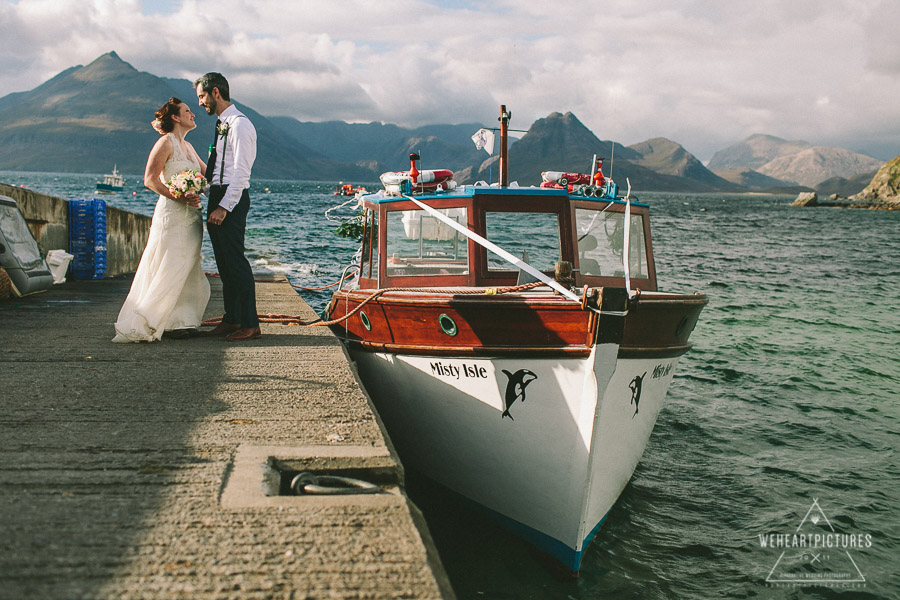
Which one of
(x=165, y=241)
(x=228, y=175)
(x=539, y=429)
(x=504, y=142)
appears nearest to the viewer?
(x=539, y=429)

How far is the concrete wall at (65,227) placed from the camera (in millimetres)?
10281

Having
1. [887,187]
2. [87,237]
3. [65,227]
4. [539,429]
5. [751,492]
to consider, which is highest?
[887,187]

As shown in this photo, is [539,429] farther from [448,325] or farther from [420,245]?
[420,245]

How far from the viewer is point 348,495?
338 centimetres

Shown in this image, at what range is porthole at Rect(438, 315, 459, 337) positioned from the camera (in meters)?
5.62

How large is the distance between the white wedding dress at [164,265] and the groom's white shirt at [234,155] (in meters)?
0.43

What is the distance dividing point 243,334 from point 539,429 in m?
3.16

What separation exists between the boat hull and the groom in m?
1.70

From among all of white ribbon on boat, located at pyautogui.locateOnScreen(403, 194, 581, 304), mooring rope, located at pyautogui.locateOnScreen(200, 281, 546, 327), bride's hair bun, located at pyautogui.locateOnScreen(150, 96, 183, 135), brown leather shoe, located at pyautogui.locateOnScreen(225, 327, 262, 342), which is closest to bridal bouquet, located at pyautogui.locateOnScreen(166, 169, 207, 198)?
bride's hair bun, located at pyautogui.locateOnScreen(150, 96, 183, 135)

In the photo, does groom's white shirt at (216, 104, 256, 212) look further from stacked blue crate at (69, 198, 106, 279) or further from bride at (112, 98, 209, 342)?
stacked blue crate at (69, 198, 106, 279)

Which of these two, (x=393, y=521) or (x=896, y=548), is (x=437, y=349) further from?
(x=896, y=548)

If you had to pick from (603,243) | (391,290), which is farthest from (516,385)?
(603,243)

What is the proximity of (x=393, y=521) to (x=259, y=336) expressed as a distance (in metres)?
4.39

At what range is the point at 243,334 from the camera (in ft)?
22.7
